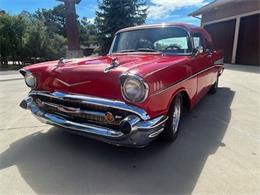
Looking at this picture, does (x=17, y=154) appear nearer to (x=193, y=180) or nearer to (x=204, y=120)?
(x=193, y=180)

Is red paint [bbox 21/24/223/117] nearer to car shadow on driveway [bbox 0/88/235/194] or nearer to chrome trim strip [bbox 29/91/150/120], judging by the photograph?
chrome trim strip [bbox 29/91/150/120]

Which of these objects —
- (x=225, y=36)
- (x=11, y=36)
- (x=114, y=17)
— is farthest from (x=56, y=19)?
(x=225, y=36)

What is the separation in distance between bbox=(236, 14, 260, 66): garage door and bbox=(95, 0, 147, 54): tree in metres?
9.94

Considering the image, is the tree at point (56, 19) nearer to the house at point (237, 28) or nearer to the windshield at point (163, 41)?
the house at point (237, 28)

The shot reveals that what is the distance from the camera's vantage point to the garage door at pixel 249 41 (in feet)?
40.8

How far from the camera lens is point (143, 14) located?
21.9 metres

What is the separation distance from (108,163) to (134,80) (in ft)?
3.44

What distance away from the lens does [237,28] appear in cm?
1370

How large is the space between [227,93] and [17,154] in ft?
17.5

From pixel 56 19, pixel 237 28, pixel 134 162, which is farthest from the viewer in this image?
pixel 56 19

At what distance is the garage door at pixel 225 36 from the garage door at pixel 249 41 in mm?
702

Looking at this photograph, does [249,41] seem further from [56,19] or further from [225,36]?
[56,19]

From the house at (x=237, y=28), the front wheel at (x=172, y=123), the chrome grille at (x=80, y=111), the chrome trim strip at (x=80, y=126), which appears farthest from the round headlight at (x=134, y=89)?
the house at (x=237, y=28)

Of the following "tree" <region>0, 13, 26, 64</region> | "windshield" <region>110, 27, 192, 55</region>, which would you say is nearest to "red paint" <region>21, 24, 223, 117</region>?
"windshield" <region>110, 27, 192, 55</region>
